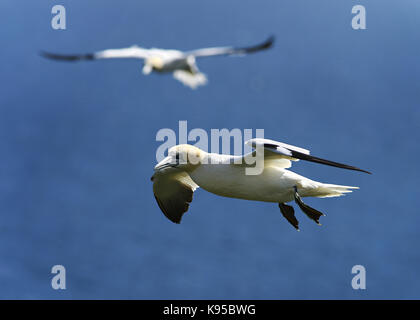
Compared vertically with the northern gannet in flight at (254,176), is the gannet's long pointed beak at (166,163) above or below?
above

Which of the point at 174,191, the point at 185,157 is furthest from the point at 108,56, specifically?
the point at 174,191

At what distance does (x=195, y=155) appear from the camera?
1502 cm

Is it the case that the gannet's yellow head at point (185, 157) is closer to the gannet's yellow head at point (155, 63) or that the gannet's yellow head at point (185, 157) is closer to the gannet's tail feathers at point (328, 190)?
the gannet's tail feathers at point (328, 190)

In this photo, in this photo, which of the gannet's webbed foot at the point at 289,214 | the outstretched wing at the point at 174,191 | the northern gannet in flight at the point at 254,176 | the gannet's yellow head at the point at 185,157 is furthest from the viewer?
the outstretched wing at the point at 174,191

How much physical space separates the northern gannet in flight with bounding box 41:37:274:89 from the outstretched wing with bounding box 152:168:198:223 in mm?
4036

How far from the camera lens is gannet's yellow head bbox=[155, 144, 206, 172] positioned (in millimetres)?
15031

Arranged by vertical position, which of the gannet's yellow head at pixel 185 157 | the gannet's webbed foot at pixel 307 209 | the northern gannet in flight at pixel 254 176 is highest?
the gannet's yellow head at pixel 185 157

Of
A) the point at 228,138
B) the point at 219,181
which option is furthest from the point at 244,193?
the point at 228,138

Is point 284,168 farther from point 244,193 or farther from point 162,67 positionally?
point 162,67

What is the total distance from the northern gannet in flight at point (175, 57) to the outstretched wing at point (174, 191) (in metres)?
4.04

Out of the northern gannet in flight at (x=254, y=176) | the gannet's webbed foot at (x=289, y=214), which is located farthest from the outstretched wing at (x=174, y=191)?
the gannet's webbed foot at (x=289, y=214)

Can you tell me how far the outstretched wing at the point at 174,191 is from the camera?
52.6 ft

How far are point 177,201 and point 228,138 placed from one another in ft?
5.21

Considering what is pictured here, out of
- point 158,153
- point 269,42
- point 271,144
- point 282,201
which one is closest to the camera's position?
point 269,42
